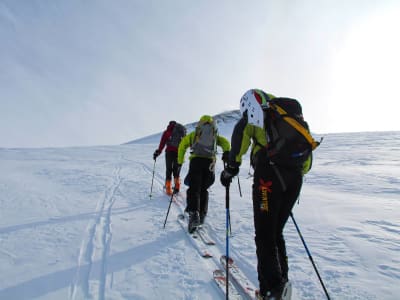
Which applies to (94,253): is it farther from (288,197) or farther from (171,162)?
(171,162)

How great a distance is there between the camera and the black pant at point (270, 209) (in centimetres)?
277

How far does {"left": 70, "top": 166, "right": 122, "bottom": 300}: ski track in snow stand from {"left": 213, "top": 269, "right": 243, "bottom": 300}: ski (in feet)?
4.44

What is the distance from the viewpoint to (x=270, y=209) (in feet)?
9.15

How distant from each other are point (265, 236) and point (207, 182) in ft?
9.29

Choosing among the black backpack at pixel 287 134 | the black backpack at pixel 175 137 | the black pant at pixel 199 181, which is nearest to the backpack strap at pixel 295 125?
the black backpack at pixel 287 134

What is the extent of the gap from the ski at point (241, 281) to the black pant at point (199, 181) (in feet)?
4.99

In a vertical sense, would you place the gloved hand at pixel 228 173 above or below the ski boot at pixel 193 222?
above

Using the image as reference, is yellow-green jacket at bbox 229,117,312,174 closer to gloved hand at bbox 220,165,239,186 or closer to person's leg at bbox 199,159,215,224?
gloved hand at bbox 220,165,239,186

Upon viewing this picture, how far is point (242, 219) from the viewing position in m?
5.95

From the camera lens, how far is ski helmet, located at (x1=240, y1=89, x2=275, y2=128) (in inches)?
109

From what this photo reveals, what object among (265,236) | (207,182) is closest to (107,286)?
(265,236)

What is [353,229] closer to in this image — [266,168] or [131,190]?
[266,168]

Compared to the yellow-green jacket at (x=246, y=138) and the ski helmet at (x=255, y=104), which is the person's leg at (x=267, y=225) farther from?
the ski helmet at (x=255, y=104)

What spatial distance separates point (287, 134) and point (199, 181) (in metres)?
3.07
